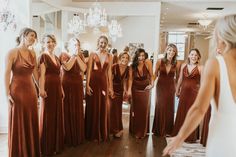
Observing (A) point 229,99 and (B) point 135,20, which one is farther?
(B) point 135,20

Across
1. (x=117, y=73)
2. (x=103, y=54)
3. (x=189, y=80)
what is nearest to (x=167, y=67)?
(x=189, y=80)

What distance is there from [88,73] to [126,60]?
75 cm

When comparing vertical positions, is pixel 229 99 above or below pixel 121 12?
below

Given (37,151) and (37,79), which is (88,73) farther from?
(37,151)

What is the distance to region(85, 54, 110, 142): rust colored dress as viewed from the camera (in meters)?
3.67

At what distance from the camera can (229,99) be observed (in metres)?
1.12

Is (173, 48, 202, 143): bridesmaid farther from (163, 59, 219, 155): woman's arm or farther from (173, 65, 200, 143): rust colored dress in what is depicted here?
(163, 59, 219, 155): woman's arm

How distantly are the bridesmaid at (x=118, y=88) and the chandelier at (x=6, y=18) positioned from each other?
1.69 metres

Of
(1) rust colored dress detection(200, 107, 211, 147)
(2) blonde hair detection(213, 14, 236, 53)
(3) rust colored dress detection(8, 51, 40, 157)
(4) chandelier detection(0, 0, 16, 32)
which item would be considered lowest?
(1) rust colored dress detection(200, 107, 211, 147)

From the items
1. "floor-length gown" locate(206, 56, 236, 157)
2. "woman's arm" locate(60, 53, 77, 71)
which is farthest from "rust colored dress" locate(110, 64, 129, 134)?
"floor-length gown" locate(206, 56, 236, 157)

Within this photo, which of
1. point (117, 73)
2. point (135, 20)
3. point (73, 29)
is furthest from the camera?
point (135, 20)

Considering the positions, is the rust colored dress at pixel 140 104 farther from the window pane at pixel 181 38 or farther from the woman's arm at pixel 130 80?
the window pane at pixel 181 38

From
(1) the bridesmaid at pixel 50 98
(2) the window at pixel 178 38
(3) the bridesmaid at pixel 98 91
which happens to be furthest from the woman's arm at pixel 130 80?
(2) the window at pixel 178 38

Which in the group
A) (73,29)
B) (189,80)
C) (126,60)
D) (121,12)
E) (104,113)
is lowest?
(104,113)
